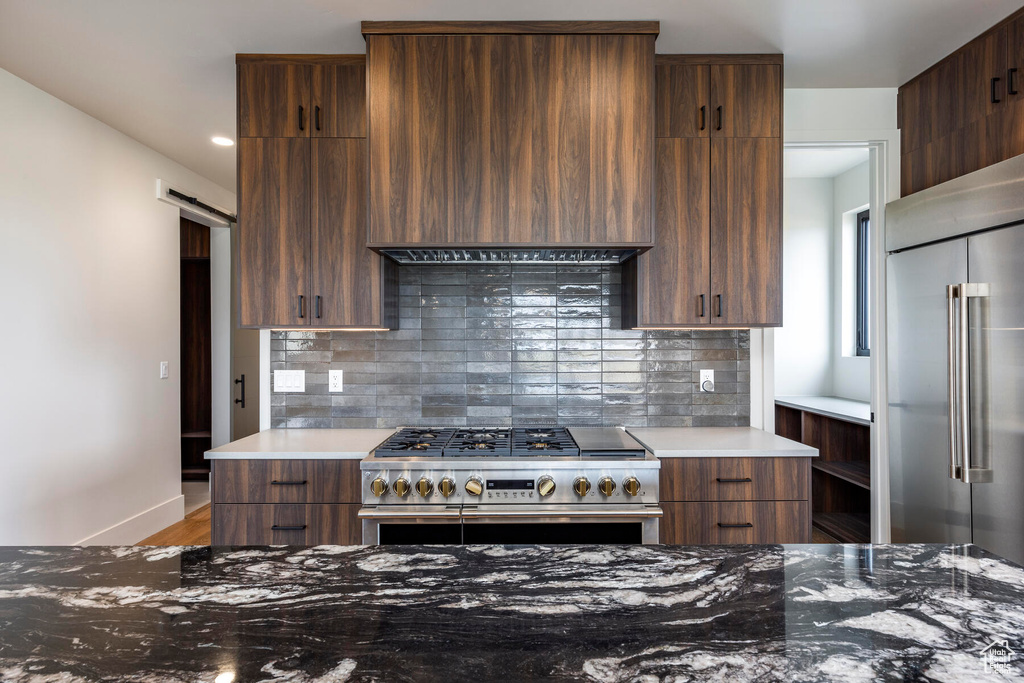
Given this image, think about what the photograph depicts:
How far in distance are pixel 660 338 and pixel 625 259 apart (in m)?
0.46

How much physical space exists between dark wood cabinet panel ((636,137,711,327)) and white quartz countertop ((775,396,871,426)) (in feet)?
4.76

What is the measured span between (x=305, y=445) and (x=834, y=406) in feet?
11.5

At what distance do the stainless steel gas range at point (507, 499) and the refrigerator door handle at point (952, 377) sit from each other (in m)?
1.14

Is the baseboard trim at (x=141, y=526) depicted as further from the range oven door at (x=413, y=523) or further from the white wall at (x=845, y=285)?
the white wall at (x=845, y=285)

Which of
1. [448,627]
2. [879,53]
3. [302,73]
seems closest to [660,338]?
[879,53]

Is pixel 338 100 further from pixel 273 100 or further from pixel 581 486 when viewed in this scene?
pixel 581 486

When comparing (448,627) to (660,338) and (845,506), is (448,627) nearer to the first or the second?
(660,338)

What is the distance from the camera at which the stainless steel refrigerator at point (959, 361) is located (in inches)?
80.6

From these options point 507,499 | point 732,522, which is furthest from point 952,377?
point 507,499

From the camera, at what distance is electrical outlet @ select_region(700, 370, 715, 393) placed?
2877 millimetres

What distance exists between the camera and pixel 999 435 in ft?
6.88

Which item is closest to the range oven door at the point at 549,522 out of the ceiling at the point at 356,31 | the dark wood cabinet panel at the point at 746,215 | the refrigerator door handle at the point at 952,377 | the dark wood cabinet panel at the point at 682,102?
the dark wood cabinet panel at the point at 746,215

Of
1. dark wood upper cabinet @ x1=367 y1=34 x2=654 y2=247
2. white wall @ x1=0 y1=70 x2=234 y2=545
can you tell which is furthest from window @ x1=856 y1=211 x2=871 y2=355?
white wall @ x1=0 y1=70 x2=234 y2=545

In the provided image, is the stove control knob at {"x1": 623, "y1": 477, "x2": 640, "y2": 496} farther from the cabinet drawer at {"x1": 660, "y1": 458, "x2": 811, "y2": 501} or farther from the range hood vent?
the range hood vent
